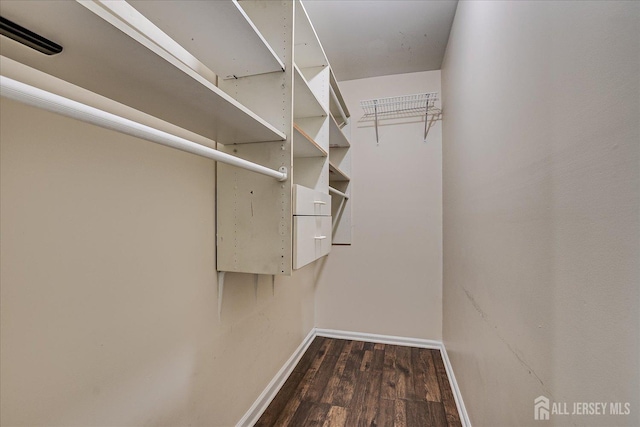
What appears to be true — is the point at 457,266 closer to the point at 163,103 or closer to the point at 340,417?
the point at 340,417

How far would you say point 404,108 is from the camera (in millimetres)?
2521

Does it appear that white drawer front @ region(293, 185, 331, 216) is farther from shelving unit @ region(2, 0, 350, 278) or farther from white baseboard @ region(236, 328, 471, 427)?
white baseboard @ region(236, 328, 471, 427)

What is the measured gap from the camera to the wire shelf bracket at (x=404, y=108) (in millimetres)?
2419

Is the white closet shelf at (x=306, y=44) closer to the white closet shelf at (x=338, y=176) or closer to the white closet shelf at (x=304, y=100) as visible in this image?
the white closet shelf at (x=304, y=100)

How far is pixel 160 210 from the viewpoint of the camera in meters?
0.95

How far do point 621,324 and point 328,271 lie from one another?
7.56ft

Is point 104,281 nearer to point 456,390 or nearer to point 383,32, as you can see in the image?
point 456,390

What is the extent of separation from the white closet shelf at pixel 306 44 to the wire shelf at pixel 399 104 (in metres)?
0.74

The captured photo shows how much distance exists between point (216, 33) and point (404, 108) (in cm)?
200

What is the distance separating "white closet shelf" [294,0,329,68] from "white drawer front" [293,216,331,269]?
1.06 m

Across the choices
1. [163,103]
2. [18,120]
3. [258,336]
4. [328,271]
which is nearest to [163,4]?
[163,103]

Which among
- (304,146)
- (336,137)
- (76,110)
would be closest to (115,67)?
(76,110)

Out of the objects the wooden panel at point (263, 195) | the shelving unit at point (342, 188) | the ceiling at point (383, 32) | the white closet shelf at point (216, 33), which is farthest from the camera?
the shelving unit at point (342, 188)

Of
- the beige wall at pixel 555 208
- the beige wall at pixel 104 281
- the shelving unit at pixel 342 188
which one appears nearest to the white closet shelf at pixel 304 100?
the beige wall at pixel 104 281
